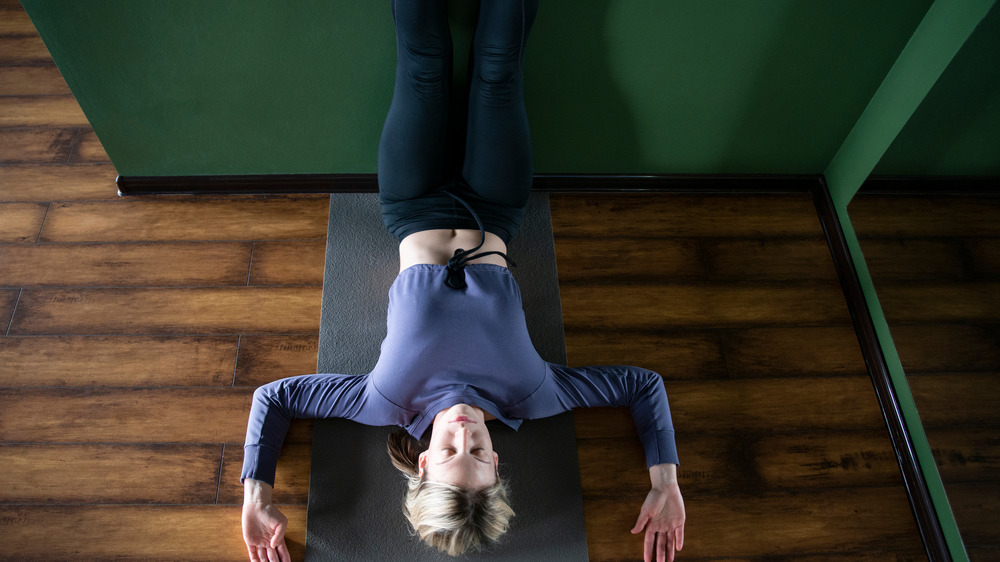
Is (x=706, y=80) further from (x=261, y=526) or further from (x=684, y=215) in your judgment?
(x=261, y=526)

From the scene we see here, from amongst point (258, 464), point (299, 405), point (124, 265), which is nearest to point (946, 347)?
point (299, 405)

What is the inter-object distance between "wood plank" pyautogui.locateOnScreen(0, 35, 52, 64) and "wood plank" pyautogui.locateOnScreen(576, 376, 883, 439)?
8.94 ft

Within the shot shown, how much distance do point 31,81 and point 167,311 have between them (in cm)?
135

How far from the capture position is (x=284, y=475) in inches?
79.3

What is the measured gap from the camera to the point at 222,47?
206 cm

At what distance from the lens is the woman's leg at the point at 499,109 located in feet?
5.80

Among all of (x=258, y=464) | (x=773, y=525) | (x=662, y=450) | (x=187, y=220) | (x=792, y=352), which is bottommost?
(x=773, y=525)

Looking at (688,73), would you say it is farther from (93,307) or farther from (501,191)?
(93,307)

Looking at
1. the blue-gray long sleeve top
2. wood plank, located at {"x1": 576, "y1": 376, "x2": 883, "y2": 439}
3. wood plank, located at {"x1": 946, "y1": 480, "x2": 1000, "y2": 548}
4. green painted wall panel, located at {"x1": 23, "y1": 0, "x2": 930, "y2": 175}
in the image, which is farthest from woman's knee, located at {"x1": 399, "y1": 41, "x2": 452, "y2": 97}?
wood plank, located at {"x1": 946, "y1": 480, "x2": 1000, "y2": 548}

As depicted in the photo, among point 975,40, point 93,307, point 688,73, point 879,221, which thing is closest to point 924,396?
point 879,221

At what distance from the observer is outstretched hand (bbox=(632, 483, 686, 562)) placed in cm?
195

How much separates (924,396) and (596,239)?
46.4 inches

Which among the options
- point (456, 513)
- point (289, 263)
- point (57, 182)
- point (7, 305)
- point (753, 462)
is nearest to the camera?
point (456, 513)

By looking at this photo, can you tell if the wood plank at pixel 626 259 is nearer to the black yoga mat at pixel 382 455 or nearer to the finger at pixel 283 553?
the black yoga mat at pixel 382 455
